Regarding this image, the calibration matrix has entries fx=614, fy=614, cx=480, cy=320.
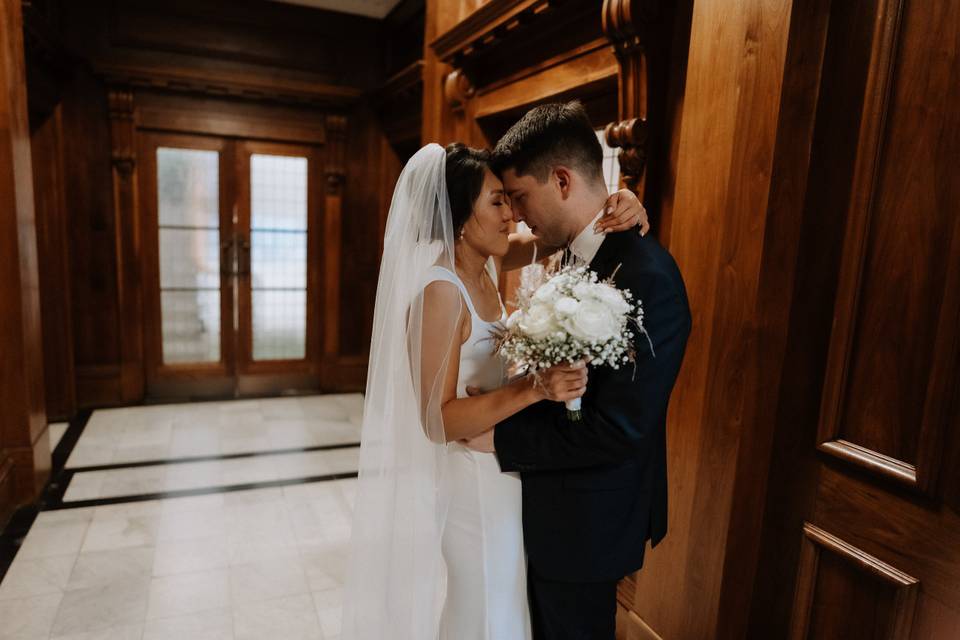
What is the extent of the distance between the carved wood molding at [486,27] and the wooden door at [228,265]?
101 inches

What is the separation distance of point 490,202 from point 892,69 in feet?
3.35

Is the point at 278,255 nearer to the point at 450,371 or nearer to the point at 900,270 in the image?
the point at 450,371

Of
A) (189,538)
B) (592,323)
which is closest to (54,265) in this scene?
(189,538)

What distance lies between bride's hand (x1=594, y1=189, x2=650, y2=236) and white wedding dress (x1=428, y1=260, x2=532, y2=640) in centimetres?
40

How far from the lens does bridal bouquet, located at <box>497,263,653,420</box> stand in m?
1.21

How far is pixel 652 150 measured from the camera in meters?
2.24

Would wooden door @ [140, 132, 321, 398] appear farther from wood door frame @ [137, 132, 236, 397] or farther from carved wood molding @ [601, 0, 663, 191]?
carved wood molding @ [601, 0, 663, 191]

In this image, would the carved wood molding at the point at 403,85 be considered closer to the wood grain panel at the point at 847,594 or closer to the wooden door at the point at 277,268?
the wooden door at the point at 277,268

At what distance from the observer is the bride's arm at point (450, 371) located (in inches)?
59.3

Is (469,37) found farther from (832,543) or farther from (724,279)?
(832,543)

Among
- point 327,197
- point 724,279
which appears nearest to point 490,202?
point 724,279

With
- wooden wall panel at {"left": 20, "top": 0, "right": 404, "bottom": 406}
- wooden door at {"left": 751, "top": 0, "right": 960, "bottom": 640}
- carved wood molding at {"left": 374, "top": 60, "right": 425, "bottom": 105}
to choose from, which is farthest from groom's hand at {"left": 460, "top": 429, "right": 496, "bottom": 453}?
wooden wall panel at {"left": 20, "top": 0, "right": 404, "bottom": 406}

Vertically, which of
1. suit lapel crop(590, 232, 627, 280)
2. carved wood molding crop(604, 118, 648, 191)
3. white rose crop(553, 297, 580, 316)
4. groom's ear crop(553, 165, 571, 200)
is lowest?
white rose crop(553, 297, 580, 316)

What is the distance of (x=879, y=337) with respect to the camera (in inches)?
58.9
